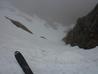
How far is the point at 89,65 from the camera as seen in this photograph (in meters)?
10.8

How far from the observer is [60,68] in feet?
33.0

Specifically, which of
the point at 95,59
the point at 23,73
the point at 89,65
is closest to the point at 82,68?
the point at 89,65

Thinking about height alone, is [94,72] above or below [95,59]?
below

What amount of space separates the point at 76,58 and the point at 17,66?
5.96 metres

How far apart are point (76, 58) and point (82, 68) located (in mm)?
3318

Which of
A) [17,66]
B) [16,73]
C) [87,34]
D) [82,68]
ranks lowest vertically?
[16,73]

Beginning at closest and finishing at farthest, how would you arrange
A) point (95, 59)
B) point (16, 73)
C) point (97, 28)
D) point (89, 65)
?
point (16, 73), point (89, 65), point (95, 59), point (97, 28)

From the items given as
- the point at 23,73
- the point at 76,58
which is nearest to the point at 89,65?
the point at 76,58

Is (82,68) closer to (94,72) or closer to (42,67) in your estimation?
(94,72)

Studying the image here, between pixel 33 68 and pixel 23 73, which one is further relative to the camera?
pixel 33 68

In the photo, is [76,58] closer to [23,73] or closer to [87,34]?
[23,73]

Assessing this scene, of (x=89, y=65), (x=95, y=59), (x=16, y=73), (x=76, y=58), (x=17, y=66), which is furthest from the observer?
(x=76, y=58)

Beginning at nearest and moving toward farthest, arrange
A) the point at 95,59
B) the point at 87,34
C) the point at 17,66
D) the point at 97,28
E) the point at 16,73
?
the point at 16,73
the point at 17,66
the point at 95,59
the point at 97,28
the point at 87,34

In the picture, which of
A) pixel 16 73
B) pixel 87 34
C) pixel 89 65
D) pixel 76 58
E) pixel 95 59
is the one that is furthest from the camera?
pixel 87 34
